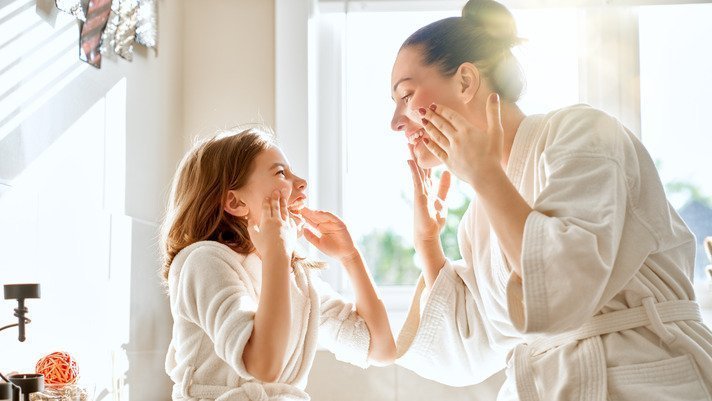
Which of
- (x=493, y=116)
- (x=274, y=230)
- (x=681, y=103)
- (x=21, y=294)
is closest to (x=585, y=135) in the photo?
(x=493, y=116)

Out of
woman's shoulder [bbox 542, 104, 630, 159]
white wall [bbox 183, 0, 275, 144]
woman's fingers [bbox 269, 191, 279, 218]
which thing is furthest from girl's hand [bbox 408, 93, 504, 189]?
white wall [bbox 183, 0, 275, 144]

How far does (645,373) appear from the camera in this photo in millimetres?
1195

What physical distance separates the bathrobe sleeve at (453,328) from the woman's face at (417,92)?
0.20 meters

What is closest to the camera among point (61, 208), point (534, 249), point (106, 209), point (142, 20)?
point (534, 249)

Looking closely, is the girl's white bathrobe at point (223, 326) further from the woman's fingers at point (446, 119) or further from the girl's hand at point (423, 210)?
the woman's fingers at point (446, 119)

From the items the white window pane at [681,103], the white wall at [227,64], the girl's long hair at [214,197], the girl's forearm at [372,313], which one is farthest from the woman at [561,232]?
the white window pane at [681,103]

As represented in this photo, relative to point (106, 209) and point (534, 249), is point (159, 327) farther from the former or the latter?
point (534, 249)

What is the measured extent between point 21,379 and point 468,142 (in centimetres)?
71

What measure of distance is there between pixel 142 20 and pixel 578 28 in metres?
1.23

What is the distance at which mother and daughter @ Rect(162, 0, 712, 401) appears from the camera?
1167 mm

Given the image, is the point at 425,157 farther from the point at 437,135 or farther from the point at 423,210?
the point at 437,135

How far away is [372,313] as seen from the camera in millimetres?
1615

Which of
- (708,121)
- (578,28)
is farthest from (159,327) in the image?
(708,121)

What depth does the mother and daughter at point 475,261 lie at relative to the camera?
117 centimetres
